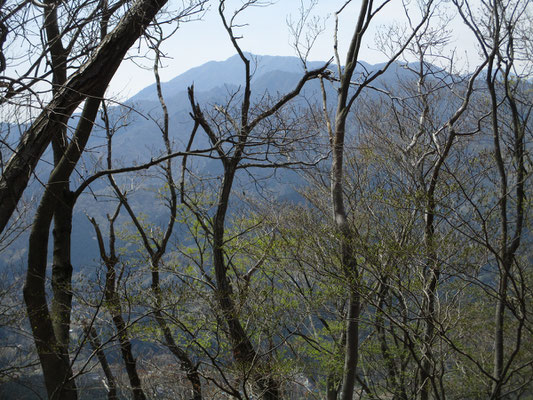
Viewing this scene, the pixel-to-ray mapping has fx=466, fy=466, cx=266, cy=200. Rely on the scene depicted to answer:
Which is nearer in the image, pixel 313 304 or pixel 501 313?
pixel 501 313

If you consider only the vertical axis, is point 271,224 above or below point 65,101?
above

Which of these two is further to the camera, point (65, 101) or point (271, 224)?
point (271, 224)

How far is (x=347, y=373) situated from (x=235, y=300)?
1.79m

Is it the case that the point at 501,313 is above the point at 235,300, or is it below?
above

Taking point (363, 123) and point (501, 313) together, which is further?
point (363, 123)

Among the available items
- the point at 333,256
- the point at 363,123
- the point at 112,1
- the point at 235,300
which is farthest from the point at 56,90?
the point at 363,123

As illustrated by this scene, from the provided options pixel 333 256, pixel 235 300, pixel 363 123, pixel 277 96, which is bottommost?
pixel 235 300

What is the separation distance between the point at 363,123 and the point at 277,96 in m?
4.64

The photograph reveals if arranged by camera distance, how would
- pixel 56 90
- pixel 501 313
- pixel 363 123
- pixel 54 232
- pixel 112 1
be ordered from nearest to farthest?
1. pixel 56 90
2. pixel 112 1
3. pixel 54 232
4. pixel 501 313
5. pixel 363 123

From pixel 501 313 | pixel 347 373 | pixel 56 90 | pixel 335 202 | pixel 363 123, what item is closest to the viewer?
pixel 56 90

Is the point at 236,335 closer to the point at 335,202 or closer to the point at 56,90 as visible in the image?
the point at 335,202

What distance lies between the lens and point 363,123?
11.0 m

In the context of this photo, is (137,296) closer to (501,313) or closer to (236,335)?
(236,335)

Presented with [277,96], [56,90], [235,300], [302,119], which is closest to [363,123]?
[277,96]
